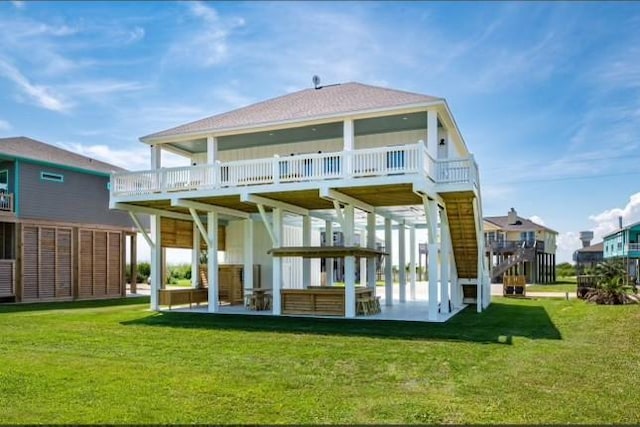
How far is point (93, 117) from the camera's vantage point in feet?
37.9

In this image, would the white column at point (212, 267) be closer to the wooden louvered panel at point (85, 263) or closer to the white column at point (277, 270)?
the white column at point (277, 270)

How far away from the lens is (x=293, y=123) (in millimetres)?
14430

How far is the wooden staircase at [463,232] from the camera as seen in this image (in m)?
14.8

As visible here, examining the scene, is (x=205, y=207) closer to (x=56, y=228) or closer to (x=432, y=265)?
(x=432, y=265)

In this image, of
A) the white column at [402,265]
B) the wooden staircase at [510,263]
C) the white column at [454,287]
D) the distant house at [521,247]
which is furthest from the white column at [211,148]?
the distant house at [521,247]

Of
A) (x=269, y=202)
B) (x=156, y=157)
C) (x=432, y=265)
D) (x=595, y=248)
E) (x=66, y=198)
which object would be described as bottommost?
(x=595, y=248)

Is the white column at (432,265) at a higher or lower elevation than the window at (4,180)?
lower

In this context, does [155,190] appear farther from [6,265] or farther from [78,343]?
[6,265]

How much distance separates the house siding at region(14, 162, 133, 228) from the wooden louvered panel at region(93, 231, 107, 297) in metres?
0.65

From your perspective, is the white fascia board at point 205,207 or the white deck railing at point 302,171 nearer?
the white deck railing at point 302,171

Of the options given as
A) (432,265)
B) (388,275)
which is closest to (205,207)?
(388,275)

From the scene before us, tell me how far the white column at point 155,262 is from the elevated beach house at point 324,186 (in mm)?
38

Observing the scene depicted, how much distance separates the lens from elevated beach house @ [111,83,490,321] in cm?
1334

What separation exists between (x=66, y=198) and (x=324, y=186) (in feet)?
44.1
